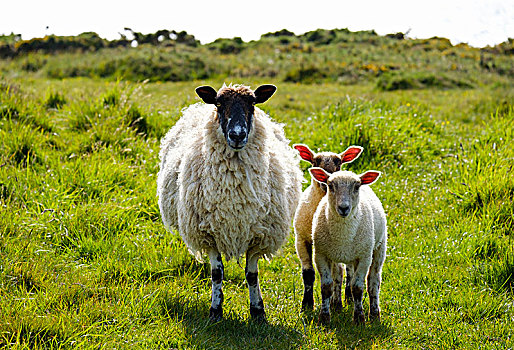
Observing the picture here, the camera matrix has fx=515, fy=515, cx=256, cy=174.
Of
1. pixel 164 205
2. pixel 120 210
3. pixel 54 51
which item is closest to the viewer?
pixel 164 205

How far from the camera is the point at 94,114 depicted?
8.27 m

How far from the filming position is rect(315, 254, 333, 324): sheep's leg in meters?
4.21

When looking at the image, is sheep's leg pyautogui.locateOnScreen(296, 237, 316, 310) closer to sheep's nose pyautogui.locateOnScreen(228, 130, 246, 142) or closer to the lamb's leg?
the lamb's leg

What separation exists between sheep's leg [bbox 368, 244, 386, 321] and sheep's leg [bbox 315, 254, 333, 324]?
421mm

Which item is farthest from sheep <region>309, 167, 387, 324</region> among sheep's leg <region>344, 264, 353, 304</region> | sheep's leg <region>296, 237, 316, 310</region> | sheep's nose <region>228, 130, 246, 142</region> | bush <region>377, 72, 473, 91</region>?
bush <region>377, 72, 473, 91</region>

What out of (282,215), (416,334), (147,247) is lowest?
(416,334)

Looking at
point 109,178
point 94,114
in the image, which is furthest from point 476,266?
point 94,114

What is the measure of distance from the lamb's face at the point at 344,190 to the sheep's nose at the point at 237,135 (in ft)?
2.05

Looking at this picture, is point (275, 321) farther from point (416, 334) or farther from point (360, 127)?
point (360, 127)

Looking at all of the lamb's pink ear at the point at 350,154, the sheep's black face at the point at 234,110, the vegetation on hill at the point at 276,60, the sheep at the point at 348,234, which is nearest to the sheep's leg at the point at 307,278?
the sheep at the point at 348,234

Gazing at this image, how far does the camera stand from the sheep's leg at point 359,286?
4.16m

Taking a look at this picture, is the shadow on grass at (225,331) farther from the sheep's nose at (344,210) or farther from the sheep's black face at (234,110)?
the sheep's black face at (234,110)

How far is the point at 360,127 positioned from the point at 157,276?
171 inches

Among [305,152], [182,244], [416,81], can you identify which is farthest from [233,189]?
[416,81]
